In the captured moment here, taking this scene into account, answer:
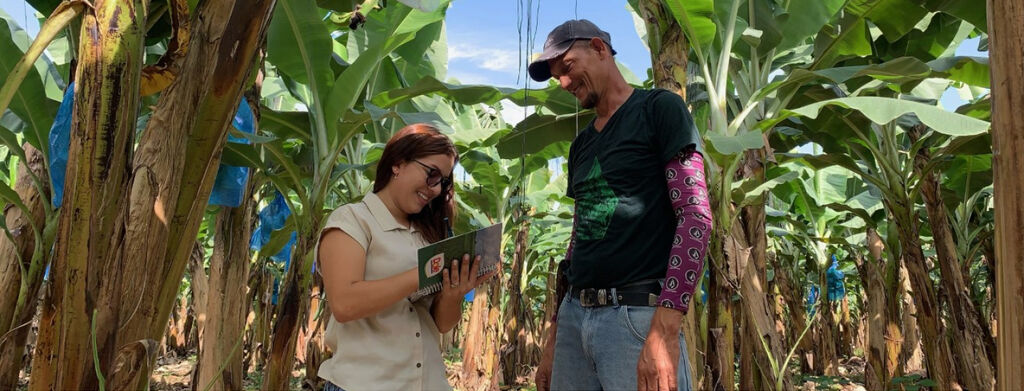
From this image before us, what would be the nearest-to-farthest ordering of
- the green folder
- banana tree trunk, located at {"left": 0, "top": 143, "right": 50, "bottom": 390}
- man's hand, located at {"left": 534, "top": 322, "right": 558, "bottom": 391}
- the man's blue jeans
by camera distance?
the green folder → the man's blue jeans → man's hand, located at {"left": 534, "top": 322, "right": 558, "bottom": 391} → banana tree trunk, located at {"left": 0, "top": 143, "right": 50, "bottom": 390}

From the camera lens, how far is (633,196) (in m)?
1.86

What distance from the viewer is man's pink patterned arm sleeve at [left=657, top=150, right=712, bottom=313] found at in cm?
167

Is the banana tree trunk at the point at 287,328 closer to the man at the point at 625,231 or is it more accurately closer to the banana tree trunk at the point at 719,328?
the man at the point at 625,231

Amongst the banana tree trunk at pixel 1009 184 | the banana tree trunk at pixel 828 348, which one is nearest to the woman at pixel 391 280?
the banana tree trunk at pixel 1009 184

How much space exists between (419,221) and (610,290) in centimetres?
56

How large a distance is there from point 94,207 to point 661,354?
4.11ft

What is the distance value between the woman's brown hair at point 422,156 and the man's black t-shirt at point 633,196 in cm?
42

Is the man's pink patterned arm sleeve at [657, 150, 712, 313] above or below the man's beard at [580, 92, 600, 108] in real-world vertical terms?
below

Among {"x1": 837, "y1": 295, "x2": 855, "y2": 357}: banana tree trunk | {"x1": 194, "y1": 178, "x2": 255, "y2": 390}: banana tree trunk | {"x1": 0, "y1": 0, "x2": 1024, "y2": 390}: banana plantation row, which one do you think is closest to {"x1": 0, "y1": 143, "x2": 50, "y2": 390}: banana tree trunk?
{"x1": 0, "y1": 0, "x2": 1024, "y2": 390}: banana plantation row

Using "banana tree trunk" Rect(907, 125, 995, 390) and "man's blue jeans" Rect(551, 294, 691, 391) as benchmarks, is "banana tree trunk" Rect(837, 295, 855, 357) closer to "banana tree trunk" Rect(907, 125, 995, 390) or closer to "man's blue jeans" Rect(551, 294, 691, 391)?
"banana tree trunk" Rect(907, 125, 995, 390)

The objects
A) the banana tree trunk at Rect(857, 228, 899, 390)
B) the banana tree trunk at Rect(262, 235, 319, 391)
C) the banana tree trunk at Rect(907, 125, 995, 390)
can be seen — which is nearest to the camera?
the banana tree trunk at Rect(262, 235, 319, 391)

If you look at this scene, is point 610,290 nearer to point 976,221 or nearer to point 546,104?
point 546,104

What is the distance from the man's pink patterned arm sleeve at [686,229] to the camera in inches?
65.9

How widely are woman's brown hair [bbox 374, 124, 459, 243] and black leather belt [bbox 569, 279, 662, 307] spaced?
0.47 m
